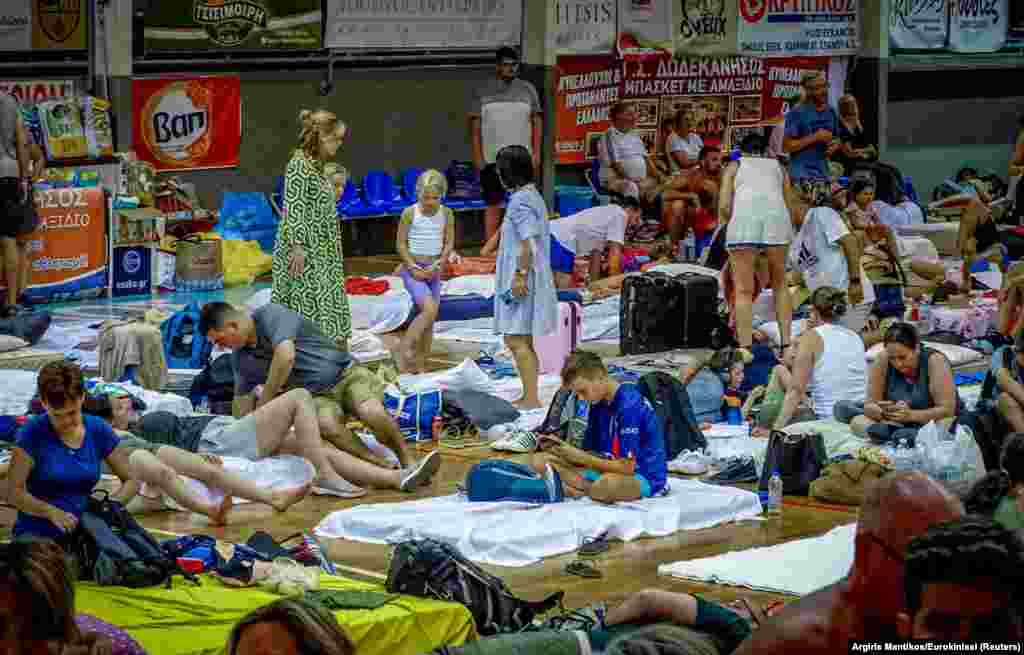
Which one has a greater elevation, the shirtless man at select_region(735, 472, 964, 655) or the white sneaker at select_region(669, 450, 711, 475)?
the shirtless man at select_region(735, 472, 964, 655)

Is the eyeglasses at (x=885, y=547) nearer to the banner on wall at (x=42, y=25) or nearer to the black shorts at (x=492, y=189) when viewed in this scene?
the banner on wall at (x=42, y=25)

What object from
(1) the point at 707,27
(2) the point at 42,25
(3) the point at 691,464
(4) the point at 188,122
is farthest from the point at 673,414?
(1) the point at 707,27

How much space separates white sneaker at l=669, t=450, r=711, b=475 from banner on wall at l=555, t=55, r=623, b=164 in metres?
11.2

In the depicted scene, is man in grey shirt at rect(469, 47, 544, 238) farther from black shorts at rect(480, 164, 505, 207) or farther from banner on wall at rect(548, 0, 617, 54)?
banner on wall at rect(548, 0, 617, 54)

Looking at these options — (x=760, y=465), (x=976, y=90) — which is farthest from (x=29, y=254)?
(x=976, y=90)

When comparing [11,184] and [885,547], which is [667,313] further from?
[885,547]

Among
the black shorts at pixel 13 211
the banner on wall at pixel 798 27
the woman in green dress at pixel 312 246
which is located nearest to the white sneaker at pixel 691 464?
the woman in green dress at pixel 312 246

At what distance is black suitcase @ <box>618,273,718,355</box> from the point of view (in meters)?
15.0

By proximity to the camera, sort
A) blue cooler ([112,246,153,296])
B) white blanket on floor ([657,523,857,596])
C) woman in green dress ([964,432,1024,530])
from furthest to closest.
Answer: blue cooler ([112,246,153,296]) → white blanket on floor ([657,523,857,596]) → woman in green dress ([964,432,1024,530])

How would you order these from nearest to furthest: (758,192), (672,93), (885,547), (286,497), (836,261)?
(885,547) → (286,497) → (758,192) → (836,261) → (672,93)

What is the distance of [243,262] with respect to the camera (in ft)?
60.1

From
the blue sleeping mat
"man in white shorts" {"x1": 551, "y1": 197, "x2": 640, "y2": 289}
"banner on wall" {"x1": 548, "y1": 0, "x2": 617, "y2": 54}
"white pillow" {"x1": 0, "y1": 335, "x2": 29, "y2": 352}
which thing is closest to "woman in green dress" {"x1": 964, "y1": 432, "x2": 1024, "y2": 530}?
"white pillow" {"x1": 0, "y1": 335, "x2": 29, "y2": 352}

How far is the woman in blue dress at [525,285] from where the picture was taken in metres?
12.7

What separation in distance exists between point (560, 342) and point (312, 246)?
2.15 metres
